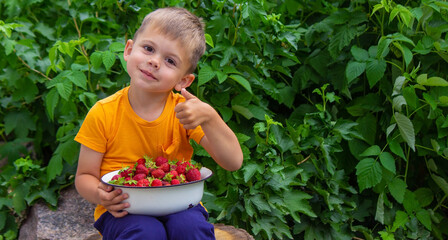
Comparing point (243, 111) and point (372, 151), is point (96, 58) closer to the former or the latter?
point (243, 111)

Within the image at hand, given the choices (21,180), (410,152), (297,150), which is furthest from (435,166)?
(21,180)

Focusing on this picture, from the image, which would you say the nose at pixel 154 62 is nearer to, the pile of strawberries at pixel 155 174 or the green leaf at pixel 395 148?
the pile of strawberries at pixel 155 174

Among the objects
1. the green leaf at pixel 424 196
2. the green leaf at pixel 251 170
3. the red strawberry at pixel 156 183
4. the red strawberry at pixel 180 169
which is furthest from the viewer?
the green leaf at pixel 424 196

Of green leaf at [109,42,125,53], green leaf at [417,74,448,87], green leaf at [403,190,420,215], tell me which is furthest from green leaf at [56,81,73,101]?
green leaf at [403,190,420,215]

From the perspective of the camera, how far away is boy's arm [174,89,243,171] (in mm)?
1595

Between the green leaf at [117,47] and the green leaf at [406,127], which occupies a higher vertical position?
the green leaf at [117,47]

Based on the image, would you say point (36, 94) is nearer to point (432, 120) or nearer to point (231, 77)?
point (231, 77)

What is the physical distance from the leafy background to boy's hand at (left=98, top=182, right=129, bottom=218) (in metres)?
0.69

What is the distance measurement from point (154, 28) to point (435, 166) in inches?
71.4

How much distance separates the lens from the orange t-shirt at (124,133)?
1766 mm

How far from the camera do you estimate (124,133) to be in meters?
1.80

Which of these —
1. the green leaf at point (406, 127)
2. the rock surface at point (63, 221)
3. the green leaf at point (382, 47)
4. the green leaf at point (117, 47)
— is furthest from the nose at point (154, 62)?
the green leaf at point (406, 127)

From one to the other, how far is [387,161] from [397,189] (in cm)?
19

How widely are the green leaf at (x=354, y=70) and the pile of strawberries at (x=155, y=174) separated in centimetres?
113
